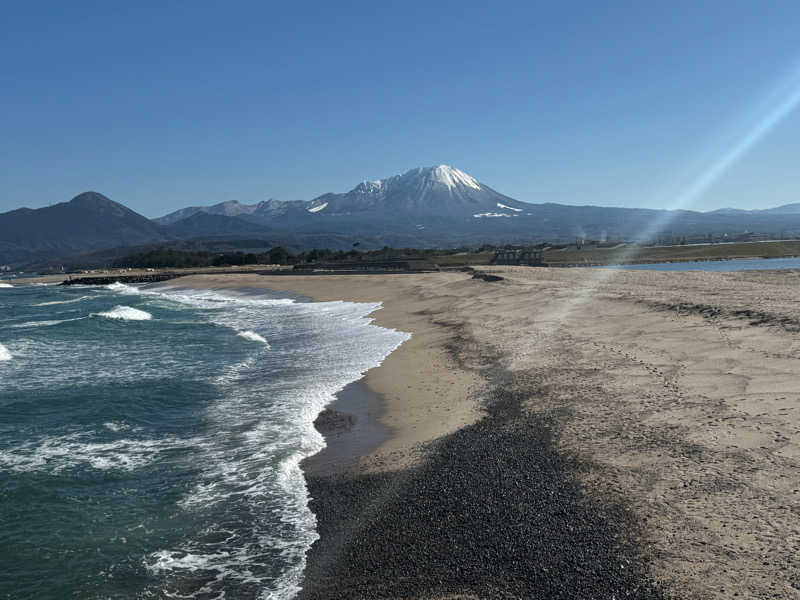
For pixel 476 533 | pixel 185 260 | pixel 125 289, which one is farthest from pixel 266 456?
pixel 185 260

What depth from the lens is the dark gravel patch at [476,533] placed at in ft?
19.6

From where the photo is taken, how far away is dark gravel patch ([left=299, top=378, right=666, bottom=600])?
19.6 ft

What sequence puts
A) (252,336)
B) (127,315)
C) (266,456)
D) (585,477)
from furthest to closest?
(127,315) < (252,336) < (266,456) < (585,477)

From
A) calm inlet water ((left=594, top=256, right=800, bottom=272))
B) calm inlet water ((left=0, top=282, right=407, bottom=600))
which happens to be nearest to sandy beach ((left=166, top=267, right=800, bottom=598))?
calm inlet water ((left=0, top=282, right=407, bottom=600))

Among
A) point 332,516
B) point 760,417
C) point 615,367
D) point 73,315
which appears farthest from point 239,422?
point 73,315

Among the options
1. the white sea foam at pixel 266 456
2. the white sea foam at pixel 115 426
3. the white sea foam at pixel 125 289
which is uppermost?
the white sea foam at pixel 266 456

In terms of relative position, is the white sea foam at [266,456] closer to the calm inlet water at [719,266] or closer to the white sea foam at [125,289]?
the calm inlet water at [719,266]

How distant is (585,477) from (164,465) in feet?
26.7

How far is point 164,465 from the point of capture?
35.7 ft

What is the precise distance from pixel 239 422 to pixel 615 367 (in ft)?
32.1

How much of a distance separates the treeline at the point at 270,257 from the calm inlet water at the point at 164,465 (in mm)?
76883

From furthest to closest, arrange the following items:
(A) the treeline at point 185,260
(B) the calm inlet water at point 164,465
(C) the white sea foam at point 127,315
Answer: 1. (A) the treeline at point 185,260
2. (C) the white sea foam at point 127,315
3. (B) the calm inlet water at point 164,465

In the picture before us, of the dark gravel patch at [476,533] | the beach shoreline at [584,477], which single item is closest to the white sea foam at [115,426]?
the beach shoreline at [584,477]

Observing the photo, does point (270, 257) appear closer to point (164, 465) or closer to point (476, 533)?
point (164, 465)
